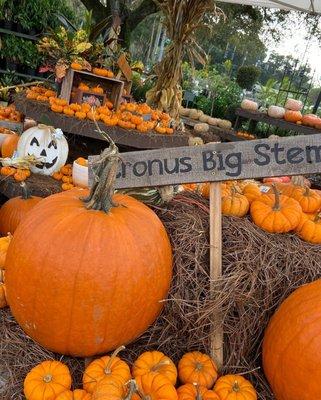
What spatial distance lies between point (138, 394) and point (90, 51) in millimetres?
3961

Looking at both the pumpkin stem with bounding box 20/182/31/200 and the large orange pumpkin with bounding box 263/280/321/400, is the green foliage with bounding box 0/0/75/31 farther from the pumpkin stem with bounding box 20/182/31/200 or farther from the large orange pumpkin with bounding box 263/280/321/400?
the large orange pumpkin with bounding box 263/280/321/400

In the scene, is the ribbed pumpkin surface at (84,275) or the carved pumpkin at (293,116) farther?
the carved pumpkin at (293,116)

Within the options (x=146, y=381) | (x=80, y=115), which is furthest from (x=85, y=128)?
(x=146, y=381)

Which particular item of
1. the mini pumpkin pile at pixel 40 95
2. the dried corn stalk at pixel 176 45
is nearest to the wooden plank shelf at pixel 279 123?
the dried corn stalk at pixel 176 45

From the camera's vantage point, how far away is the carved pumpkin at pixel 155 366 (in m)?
1.40

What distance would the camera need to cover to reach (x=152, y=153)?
163 centimetres

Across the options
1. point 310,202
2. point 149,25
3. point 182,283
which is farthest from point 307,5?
point 149,25

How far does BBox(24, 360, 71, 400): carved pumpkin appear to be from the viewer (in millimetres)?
1317

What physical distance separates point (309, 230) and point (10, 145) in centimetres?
318

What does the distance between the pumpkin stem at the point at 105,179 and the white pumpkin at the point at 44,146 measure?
7.27 feet

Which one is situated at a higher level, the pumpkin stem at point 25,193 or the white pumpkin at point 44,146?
the white pumpkin at point 44,146

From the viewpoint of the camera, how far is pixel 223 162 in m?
1.58

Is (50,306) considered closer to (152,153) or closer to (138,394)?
(138,394)

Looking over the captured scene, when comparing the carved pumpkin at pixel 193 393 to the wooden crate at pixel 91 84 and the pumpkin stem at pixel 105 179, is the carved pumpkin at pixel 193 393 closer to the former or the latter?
the pumpkin stem at pixel 105 179
